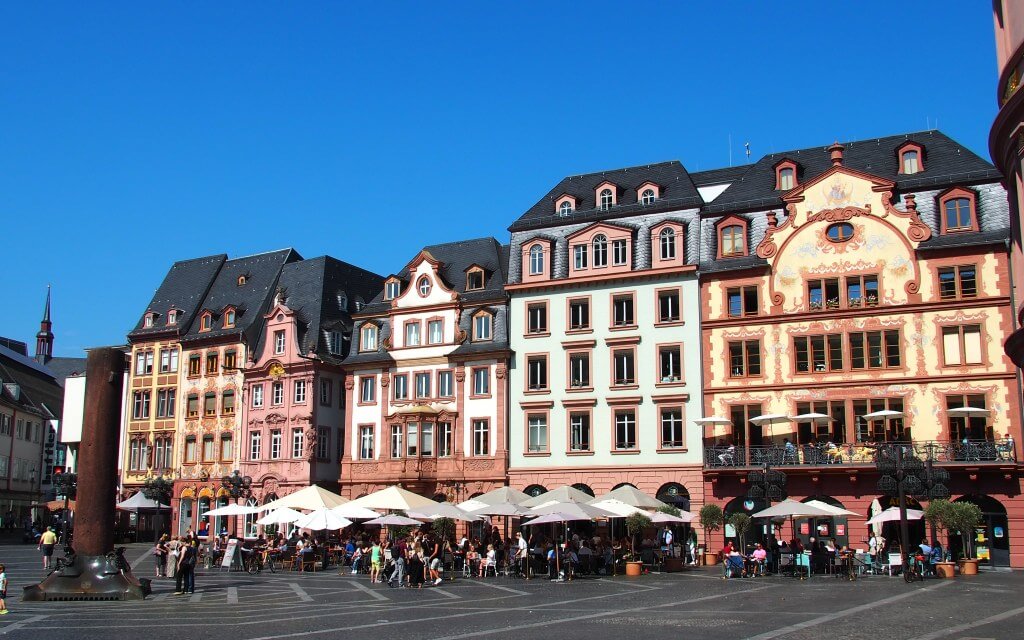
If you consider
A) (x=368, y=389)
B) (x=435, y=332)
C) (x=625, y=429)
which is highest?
(x=435, y=332)

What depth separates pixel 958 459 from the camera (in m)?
44.4

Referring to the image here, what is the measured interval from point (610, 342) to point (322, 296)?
2153cm

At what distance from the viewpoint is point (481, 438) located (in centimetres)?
5594

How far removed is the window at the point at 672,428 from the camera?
167ft

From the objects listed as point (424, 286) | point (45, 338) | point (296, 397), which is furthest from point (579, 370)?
point (45, 338)

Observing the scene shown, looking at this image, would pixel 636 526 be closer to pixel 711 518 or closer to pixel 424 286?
pixel 711 518

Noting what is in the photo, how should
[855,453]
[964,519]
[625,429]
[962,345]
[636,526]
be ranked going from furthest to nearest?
1. [625,429]
2. [855,453]
3. [962,345]
4. [636,526]
5. [964,519]

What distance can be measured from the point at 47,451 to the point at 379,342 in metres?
55.1

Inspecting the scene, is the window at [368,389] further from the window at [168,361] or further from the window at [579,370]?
the window at [168,361]

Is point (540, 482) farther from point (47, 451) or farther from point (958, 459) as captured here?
point (47, 451)

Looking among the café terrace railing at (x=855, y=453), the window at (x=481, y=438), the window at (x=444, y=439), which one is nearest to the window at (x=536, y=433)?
the window at (x=481, y=438)

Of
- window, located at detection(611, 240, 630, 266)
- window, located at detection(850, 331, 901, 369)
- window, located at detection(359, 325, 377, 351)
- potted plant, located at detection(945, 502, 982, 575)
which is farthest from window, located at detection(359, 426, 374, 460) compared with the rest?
potted plant, located at detection(945, 502, 982, 575)

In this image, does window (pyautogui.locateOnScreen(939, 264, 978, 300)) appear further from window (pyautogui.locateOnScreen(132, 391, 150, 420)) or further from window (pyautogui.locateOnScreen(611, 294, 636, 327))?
window (pyautogui.locateOnScreen(132, 391, 150, 420))

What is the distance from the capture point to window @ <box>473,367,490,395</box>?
2219 inches
